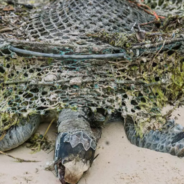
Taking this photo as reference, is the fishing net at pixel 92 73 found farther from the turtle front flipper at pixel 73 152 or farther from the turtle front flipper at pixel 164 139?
the turtle front flipper at pixel 73 152

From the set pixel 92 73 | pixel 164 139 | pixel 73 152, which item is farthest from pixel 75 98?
pixel 164 139

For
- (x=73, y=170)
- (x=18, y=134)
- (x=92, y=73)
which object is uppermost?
(x=92, y=73)

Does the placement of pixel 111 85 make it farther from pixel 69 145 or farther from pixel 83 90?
pixel 69 145

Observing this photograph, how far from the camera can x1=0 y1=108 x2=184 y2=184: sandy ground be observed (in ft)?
4.84

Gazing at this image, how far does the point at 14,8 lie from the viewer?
2598 millimetres

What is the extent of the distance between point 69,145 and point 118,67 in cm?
68

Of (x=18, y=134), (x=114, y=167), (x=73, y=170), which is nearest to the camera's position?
(x=73, y=170)

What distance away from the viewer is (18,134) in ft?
5.58

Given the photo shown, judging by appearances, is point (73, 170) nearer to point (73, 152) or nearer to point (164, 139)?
point (73, 152)

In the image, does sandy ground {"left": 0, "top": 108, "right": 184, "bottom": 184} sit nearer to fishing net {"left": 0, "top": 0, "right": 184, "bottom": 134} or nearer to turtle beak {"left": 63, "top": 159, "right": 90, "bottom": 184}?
turtle beak {"left": 63, "top": 159, "right": 90, "bottom": 184}

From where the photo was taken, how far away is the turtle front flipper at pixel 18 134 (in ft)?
5.46

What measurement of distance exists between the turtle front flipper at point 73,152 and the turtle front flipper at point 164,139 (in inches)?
14.5

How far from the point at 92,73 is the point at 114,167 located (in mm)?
650

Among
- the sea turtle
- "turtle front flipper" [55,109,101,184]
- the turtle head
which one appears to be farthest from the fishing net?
the turtle head
